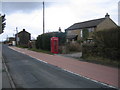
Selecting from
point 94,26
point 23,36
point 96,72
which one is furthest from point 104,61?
point 23,36

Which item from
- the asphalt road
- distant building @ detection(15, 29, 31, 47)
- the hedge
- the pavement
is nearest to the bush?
the hedge

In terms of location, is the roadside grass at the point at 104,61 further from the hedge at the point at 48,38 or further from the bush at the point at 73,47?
the hedge at the point at 48,38

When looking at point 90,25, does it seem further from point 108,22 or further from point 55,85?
point 55,85

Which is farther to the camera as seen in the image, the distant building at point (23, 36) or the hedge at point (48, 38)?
the distant building at point (23, 36)

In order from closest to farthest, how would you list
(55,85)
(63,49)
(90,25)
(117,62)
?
1. (55,85)
2. (117,62)
3. (63,49)
4. (90,25)

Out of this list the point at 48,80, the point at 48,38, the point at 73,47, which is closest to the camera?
the point at 48,80

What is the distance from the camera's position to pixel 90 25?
4125 centimetres

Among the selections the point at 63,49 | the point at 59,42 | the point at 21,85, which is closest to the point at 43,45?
the point at 59,42

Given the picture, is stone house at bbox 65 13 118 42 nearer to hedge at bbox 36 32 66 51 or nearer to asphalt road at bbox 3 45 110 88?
hedge at bbox 36 32 66 51

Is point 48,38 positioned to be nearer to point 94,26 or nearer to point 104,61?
point 94,26

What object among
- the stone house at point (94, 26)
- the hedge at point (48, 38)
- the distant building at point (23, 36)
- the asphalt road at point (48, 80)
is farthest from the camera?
the distant building at point (23, 36)

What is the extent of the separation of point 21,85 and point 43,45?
78.9 feet

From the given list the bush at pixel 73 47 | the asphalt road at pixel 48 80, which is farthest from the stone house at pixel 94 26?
the asphalt road at pixel 48 80

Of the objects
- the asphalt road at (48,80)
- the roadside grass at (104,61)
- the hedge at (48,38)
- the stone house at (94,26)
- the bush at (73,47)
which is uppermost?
the stone house at (94,26)
